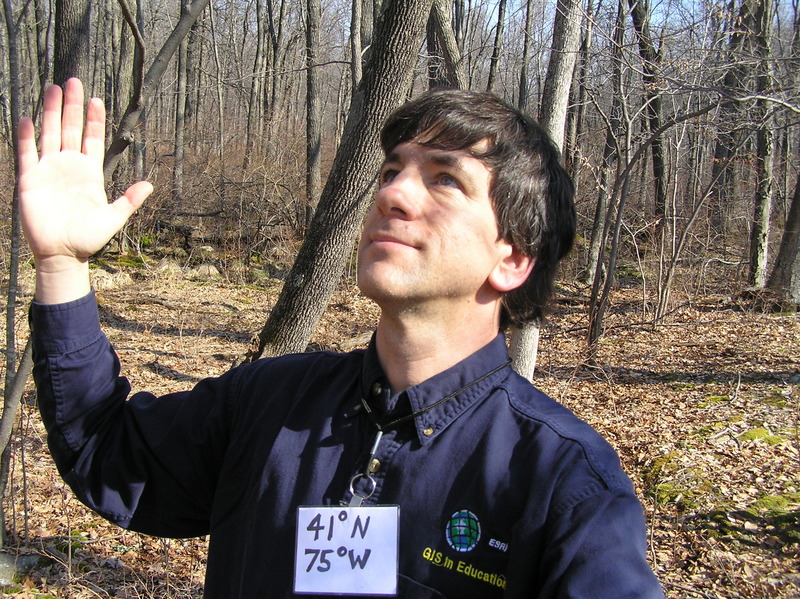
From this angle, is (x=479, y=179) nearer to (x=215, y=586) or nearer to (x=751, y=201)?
(x=215, y=586)

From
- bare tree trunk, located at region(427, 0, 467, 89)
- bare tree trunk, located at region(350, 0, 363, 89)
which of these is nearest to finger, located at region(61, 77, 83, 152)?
bare tree trunk, located at region(427, 0, 467, 89)

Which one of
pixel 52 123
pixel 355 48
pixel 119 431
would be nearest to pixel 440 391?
pixel 119 431

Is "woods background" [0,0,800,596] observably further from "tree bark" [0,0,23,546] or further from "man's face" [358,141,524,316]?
"man's face" [358,141,524,316]

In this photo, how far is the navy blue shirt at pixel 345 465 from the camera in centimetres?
115

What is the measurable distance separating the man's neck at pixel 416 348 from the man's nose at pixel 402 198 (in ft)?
0.80

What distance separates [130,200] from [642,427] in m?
5.32

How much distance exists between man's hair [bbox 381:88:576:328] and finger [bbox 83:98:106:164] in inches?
28.6

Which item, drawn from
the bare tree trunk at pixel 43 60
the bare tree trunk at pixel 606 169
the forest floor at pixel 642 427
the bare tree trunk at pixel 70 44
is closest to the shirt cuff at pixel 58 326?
the forest floor at pixel 642 427

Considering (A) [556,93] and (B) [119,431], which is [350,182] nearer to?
(A) [556,93]

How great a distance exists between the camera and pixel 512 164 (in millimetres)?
1604

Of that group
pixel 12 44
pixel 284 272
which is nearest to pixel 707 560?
pixel 12 44

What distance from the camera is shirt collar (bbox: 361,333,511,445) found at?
136 centimetres

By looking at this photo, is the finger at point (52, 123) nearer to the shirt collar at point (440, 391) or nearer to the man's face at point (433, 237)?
the man's face at point (433, 237)

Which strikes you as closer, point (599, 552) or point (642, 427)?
point (599, 552)
